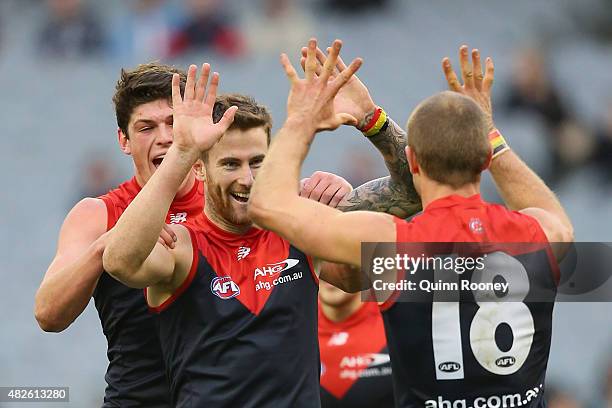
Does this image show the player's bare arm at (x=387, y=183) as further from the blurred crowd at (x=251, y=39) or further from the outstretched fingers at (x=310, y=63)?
the blurred crowd at (x=251, y=39)

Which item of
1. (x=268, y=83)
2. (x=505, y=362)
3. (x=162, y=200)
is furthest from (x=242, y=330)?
(x=268, y=83)

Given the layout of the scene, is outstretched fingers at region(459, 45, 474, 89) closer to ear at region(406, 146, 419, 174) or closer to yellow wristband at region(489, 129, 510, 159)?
yellow wristband at region(489, 129, 510, 159)

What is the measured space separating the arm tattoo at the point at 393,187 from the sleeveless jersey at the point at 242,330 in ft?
2.45

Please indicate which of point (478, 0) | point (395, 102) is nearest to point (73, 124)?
point (395, 102)

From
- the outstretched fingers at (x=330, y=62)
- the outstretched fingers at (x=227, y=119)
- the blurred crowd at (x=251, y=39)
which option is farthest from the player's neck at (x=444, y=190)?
the blurred crowd at (x=251, y=39)

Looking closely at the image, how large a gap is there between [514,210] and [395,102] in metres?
10.7

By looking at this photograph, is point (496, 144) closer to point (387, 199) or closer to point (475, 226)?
point (475, 226)

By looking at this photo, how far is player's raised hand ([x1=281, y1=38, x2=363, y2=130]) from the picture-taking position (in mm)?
4781

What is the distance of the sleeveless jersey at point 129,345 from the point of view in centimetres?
590

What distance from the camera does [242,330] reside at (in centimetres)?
504

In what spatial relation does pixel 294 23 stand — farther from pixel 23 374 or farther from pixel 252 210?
pixel 252 210

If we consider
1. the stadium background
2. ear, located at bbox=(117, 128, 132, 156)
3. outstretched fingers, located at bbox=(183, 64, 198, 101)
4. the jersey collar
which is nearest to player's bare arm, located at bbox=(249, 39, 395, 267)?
the jersey collar

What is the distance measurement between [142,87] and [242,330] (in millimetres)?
1814

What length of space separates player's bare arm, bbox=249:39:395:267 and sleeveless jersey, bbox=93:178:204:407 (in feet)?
5.04
